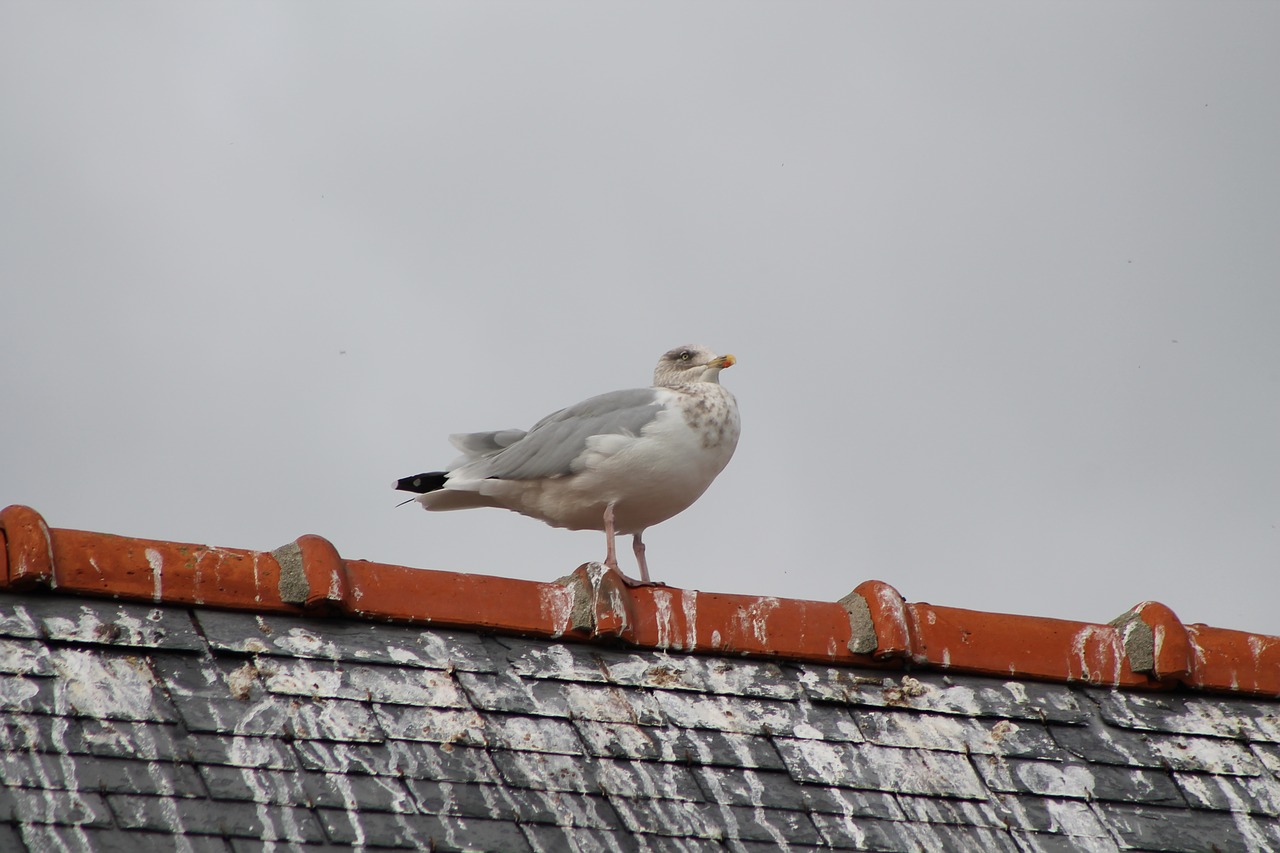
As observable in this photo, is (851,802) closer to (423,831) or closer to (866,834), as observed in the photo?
(866,834)

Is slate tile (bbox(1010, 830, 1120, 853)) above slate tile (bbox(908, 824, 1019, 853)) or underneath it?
underneath

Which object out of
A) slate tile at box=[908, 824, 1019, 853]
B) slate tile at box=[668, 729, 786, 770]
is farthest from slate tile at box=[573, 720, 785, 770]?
slate tile at box=[908, 824, 1019, 853]

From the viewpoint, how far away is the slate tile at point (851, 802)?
14.7 feet

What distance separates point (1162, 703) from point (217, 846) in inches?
129

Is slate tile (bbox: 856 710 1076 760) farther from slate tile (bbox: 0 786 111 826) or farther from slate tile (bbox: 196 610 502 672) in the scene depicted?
slate tile (bbox: 0 786 111 826)

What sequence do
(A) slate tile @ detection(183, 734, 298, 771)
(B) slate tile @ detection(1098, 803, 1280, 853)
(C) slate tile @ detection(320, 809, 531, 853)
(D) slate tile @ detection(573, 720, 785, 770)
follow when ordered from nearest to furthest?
1. (C) slate tile @ detection(320, 809, 531, 853)
2. (A) slate tile @ detection(183, 734, 298, 771)
3. (D) slate tile @ detection(573, 720, 785, 770)
4. (B) slate tile @ detection(1098, 803, 1280, 853)

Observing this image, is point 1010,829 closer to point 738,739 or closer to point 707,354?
point 738,739

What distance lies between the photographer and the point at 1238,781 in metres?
5.02

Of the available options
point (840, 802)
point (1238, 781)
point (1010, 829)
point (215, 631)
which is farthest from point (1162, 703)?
point (215, 631)

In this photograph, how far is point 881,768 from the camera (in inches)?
185

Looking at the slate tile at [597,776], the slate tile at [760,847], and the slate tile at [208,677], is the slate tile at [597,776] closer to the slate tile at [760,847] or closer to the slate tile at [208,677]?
the slate tile at [760,847]

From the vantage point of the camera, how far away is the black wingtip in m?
7.45

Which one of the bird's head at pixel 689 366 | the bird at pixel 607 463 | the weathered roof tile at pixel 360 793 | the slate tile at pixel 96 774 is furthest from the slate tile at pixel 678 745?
the bird's head at pixel 689 366

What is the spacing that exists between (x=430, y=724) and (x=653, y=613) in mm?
1001
